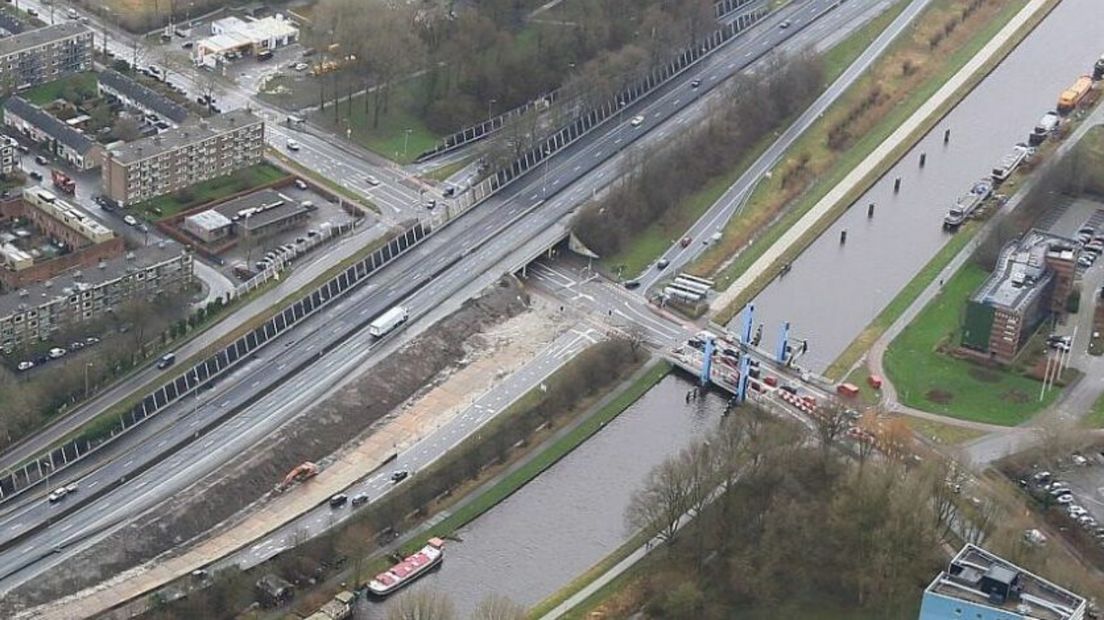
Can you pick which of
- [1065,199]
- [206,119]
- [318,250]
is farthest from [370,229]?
[1065,199]

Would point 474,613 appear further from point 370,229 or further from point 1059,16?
point 1059,16

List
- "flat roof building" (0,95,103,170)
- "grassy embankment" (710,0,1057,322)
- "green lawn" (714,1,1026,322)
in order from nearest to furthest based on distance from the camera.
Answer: "green lawn" (714,1,1026,322), "grassy embankment" (710,0,1057,322), "flat roof building" (0,95,103,170)

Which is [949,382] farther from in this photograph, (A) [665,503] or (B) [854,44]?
(B) [854,44]

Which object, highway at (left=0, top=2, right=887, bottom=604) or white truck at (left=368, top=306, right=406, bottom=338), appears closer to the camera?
highway at (left=0, top=2, right=887, bottom=604)

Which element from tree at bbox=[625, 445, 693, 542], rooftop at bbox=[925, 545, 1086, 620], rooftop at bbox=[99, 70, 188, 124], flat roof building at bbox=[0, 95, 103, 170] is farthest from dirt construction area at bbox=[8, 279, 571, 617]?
rooftop at bbox=[925, 545, 1086, 620]

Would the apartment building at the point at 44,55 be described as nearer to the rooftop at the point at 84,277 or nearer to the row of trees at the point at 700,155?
the rooftop at the point at 84,277

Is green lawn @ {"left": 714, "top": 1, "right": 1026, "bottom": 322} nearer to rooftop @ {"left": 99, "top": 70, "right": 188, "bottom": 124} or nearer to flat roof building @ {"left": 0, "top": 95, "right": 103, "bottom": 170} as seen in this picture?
rooftop @ {"left": 99, "top": 70, "right": 188, "bottom": 124}

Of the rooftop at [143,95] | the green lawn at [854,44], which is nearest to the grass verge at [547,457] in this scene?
the rooftop at [143,95]
